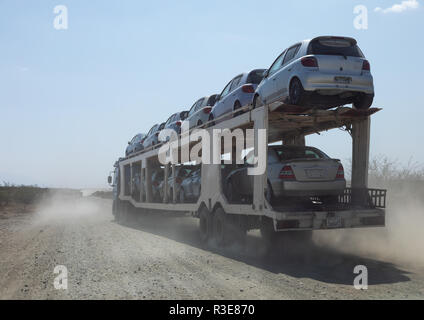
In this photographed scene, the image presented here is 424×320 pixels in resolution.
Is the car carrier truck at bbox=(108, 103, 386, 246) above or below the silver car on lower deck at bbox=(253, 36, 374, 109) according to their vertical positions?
below

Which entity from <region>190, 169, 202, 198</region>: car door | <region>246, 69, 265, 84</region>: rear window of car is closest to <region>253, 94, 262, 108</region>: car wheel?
<region>246, 69, 265, 84</region>: rear window of car

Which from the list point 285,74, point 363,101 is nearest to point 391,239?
point 363,101

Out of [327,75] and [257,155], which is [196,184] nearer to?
[257,155]

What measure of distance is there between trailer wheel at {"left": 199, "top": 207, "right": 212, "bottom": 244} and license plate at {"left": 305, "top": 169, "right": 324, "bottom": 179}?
3479 millimetres

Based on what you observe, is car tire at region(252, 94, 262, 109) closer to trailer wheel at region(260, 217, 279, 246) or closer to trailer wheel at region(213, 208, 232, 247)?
trailer wheel at region(213, 208, 232, 247)

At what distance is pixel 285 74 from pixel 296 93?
23.8 inches

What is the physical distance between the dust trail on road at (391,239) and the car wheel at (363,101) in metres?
3.06

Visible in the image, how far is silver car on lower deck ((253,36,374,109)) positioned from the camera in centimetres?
830

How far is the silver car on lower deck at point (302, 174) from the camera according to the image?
8.14 m

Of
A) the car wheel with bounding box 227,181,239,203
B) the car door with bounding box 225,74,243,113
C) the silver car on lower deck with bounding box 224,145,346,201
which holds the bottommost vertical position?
the car wheel with bounding box 227,181,239,203

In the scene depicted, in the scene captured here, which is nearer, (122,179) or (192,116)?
(192,116)

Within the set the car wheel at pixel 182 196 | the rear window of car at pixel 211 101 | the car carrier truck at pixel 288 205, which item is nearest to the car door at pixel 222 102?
the car carrier truck at pixel 288 205

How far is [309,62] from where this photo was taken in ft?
27.6

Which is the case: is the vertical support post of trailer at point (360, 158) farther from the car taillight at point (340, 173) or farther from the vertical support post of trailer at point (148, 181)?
the vertical support post of trailer at point (148, 181)
